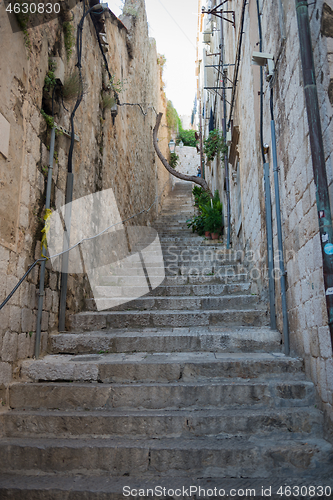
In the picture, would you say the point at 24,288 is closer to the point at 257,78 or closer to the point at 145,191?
the point at 257,78

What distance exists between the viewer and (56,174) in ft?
12.4

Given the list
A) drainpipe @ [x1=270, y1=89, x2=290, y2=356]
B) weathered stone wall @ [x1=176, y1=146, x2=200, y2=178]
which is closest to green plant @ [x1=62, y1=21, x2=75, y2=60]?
drainpipe @ [x1=270, y1=89, x2=290, y2=356]

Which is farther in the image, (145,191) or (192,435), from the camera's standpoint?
(145,191)

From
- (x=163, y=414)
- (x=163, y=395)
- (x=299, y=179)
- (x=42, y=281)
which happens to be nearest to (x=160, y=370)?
(x=163, y=395)

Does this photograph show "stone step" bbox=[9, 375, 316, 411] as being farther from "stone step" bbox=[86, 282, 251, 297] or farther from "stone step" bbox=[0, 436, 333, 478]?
"stone step" bbox=[86, 282, 251, 297]

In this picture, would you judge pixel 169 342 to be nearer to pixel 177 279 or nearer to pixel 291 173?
pixel 177 279

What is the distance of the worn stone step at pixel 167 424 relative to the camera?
8.16ft

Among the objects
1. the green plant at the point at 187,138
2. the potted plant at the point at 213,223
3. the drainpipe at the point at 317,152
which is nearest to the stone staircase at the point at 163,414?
the drainpipe at the point at 317,152

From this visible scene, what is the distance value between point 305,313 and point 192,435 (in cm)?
125

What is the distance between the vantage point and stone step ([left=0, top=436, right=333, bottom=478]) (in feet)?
7.30

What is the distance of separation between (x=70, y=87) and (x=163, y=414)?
11.3 feet

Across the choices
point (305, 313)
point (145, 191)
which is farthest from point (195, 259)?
point (145, 191)

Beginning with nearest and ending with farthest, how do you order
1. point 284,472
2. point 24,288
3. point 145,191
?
point 284,472 < point 24,288 < point 145,191

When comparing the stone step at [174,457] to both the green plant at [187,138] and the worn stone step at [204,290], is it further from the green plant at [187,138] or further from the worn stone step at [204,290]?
the green plant at [187,138]
